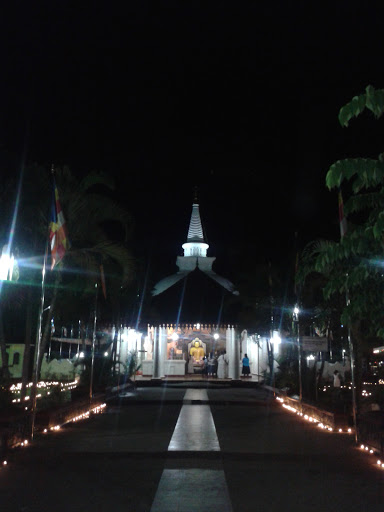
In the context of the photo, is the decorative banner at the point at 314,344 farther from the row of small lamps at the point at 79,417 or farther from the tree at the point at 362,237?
the tree at the point at 362,237

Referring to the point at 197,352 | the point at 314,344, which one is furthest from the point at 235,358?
the point at 314,344

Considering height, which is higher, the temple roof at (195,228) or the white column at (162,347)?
the temple roof at (195,228)

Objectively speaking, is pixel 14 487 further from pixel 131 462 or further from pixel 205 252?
pixel 205 252

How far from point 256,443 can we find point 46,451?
393 cm

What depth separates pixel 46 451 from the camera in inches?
368

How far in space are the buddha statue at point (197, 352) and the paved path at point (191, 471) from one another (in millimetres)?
32106

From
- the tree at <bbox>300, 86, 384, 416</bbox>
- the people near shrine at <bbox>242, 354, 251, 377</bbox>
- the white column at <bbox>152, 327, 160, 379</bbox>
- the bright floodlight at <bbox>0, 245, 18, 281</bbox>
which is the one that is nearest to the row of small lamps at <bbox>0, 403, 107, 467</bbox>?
the bright floodlight at <bbox>0, 245, 18, 281</bbox>

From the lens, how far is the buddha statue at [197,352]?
45250 mm

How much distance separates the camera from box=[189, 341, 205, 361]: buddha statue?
45.2 metres

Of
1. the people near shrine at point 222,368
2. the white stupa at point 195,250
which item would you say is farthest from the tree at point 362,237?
the white stupa at point 195,250

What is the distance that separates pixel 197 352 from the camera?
45.4 meters

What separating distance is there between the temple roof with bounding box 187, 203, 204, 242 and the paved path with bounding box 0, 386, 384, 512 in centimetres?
4134

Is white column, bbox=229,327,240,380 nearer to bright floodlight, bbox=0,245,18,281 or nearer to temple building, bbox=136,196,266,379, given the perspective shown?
temple building, bbox=136,196,266,379

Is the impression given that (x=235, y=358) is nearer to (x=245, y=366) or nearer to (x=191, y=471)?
(x=245, y=366)
